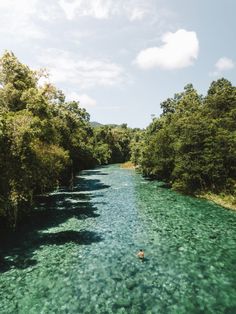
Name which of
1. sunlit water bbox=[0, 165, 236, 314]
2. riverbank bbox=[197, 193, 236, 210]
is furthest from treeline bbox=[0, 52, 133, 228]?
riverbank bbox=[197, 193, 236, 210]

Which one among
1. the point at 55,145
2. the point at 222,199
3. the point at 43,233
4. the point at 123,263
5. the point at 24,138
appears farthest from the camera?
the point at 55,145

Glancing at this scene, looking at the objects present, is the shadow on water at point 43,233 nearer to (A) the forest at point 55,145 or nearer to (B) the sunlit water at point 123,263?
(B) the sunlit water at point 123,263

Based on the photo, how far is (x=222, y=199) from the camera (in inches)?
1950

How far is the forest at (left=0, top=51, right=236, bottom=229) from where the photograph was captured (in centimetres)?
3125

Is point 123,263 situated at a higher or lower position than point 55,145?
lower

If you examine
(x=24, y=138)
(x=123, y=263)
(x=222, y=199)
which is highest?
(x=24, y=138)

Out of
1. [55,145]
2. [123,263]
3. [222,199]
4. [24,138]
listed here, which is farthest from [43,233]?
[222,199]

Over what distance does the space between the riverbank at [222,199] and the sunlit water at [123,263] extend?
6.19 feet

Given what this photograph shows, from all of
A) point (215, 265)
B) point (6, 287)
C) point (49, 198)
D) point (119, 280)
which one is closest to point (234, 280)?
point (215, 265)

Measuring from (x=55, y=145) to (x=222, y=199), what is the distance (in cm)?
2885


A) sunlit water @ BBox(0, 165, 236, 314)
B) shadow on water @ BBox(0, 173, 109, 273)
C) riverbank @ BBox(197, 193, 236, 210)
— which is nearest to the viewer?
sunlit water @ BBox(0, 165, 236, 314)

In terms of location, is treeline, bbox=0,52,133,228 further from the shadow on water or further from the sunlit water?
the sunlit water

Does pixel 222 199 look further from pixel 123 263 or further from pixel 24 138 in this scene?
pixel 24 138

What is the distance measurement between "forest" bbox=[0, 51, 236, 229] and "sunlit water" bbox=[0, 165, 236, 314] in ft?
18.4
